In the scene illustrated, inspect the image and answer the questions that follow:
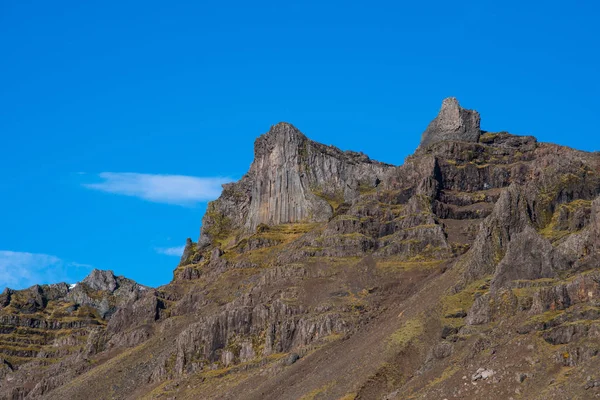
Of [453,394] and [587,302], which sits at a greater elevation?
[587,302]

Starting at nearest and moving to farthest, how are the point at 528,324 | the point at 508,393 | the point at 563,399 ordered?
the point at 563,399 → the point at 508,393 → the point at 528,324

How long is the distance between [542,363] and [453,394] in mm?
15287

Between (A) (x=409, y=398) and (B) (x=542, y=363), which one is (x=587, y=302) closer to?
(B) (x=542, y=363)

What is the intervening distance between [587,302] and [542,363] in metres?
19.7

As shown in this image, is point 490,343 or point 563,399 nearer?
point 563,399

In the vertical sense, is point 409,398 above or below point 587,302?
below

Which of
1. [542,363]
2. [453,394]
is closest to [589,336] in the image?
[542,363]

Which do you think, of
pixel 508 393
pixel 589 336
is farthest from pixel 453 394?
pixel 589 336

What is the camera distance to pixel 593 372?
172 m

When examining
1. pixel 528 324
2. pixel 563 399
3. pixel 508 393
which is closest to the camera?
pixel 563 399

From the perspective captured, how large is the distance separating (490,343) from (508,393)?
1744 centimetres

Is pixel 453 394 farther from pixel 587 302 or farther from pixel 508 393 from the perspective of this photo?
pixel 587 302

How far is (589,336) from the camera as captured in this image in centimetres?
18375

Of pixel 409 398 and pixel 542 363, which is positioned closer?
pixel 542 363
